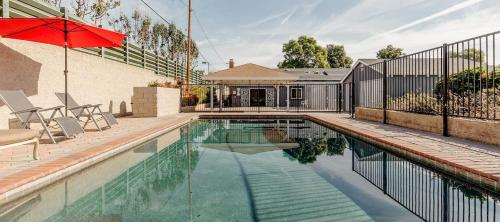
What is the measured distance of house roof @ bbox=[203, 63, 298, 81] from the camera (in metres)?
23.3

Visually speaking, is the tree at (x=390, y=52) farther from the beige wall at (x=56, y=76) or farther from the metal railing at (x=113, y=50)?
the beige wall at (x=56, y=76)

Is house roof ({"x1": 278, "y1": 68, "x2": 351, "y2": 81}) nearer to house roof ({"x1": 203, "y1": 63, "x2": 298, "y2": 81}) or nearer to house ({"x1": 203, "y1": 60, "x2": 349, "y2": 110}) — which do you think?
house ({"x1": 203, "y1": 60, "x2": 349, "y2": 110})

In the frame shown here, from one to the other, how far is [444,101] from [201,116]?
10544mm

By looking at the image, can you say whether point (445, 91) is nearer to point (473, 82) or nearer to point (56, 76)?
point (473, 82)

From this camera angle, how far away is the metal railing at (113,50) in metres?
7.87

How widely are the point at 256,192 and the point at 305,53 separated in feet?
159

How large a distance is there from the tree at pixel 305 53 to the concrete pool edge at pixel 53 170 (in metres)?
45.9

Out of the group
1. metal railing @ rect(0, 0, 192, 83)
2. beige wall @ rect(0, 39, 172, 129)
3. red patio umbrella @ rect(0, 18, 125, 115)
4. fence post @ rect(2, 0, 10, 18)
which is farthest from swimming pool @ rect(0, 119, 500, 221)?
metal railing @ rect(0, 0, 192, 83)

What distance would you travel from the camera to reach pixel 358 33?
2517 centimetres

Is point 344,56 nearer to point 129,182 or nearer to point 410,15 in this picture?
point 410,15

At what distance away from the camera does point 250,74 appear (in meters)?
23.6

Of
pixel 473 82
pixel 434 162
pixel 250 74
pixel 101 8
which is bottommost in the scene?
pixel 434 162

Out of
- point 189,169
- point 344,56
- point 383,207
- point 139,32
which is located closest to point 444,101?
point 383,207

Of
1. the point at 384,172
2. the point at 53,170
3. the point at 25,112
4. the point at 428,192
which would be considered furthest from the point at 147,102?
the point at 428,192
